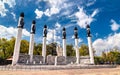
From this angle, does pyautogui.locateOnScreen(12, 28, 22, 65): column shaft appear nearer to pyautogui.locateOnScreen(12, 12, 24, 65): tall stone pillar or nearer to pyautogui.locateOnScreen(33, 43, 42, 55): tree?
pyautogui.locateOnScreen(12, 12, 24, 65): tall stone pillar

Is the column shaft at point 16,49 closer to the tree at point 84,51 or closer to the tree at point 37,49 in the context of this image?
the tree at point 37,49

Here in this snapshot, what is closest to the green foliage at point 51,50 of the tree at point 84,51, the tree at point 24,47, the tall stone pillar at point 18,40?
the tree at point 84,51

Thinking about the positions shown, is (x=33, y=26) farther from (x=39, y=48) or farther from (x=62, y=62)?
(x=39, y=48)

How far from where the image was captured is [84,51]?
246ft

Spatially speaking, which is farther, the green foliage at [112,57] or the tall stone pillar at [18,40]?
the green foliage at [112,57]

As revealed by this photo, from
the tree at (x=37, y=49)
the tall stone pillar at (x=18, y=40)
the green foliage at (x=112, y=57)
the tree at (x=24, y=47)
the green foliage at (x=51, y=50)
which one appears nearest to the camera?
the tall stone pillar at (x=18, y=40)

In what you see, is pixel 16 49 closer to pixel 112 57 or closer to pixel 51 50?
pixel 51 50

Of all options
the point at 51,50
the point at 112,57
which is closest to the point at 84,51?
the point at 112,57

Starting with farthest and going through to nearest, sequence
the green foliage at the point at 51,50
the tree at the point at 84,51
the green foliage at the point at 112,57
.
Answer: the green foliage at the point at 51,50 < the tree at the point at 84,51 < the green foliage at the point at 112,57

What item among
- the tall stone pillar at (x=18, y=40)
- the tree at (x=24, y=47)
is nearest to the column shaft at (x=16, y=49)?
the tall stone pillar at (x=18, y=40)

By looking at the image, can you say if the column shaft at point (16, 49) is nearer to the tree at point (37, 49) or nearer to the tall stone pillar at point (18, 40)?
the tall stone pillar at point (18, 40)

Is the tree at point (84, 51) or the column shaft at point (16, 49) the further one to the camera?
the tree at point (84, 51)

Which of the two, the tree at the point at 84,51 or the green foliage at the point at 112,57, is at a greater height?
the tree at the point at 84,51

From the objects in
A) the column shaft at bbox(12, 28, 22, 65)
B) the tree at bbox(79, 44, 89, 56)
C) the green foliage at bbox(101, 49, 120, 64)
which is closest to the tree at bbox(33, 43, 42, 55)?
the tree at bbox(79, 44, 89, 56)
